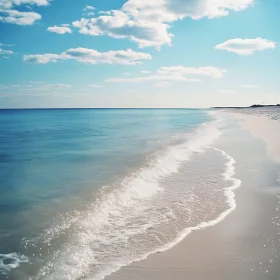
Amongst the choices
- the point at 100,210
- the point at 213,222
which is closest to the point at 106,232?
the point at 100,210

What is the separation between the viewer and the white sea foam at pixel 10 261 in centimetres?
698

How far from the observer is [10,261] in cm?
729

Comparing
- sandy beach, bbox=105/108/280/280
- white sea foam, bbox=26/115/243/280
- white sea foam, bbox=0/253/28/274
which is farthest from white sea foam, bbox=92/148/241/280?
white sea foam, bbox=0/253/28/274

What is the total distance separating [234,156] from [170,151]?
520 centimetres

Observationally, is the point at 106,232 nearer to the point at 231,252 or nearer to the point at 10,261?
the point at 10,261

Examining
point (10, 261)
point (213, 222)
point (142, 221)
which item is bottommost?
point (10, 261)

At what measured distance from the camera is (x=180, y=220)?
968 centimetres

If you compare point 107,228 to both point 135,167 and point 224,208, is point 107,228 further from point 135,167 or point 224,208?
point 135,167

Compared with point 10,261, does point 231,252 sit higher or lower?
higher

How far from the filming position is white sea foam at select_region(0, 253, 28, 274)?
698cm

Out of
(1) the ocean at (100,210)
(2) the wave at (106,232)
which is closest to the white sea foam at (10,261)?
(1) the ocean at (100,210)

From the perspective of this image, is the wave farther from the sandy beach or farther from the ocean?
the sandy beach

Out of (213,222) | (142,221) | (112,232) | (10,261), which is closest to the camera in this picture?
(10,261)

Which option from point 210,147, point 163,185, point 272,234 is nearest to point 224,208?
point 272,234
